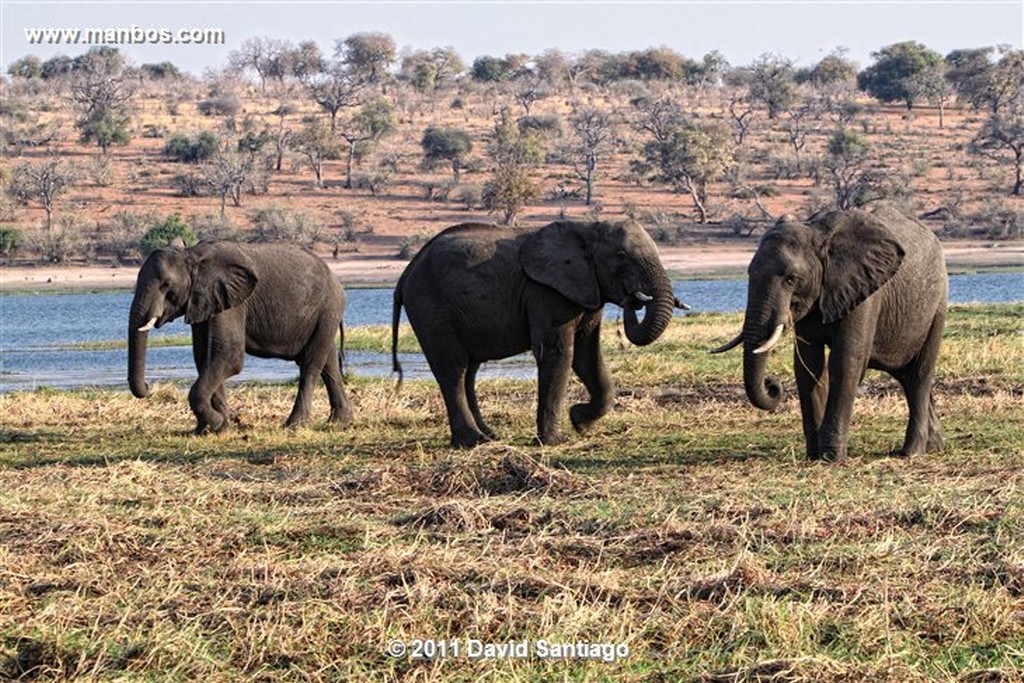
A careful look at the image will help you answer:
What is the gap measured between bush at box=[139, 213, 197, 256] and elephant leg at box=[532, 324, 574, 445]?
121ft

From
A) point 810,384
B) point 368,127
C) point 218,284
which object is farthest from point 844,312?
point 368,127

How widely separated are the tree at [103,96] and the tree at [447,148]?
1246 cm

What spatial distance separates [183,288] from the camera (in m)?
16.5

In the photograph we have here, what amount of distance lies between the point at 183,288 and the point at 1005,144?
53.2m

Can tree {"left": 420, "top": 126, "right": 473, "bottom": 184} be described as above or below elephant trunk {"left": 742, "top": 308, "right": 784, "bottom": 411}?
below

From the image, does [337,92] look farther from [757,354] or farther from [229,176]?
[757,354]

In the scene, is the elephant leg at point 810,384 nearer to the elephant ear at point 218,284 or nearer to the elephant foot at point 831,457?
the elephant foot at point 831,457

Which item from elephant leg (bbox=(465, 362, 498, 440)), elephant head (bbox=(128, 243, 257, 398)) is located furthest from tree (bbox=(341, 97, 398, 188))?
elephant leg (bbox=(465, 362, 498, 440))

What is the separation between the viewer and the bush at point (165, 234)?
167 feet

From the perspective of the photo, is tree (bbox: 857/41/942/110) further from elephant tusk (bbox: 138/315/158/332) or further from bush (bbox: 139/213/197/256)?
elephant tusk (bbox: 138/315/158/332)

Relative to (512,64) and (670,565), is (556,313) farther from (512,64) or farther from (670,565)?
(512,64)

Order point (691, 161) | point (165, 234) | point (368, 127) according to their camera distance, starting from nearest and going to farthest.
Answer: point (165, 234), point (691, 161), point (368, 127)

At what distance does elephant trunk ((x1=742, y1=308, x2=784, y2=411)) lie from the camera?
1230 cm

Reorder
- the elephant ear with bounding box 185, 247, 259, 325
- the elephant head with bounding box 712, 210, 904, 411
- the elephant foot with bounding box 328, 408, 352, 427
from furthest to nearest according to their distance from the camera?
the elephant foot with bounding box 328, 408, 352, 427
the elephant ear with bounding box 185, 247, 259, 325
the elephant head with bounding box 712, 210, 904, 411
